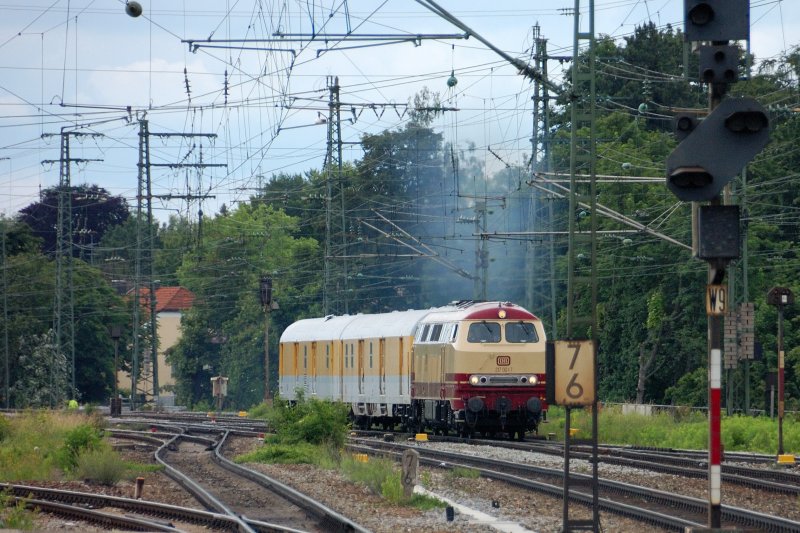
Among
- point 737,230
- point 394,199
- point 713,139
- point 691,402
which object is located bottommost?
point 691,402

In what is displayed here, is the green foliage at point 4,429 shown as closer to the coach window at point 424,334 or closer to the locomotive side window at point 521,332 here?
the coach window at point 424,334

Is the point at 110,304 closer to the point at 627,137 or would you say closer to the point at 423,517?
the point at 627,137

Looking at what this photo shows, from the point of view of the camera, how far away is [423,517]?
53.9ft

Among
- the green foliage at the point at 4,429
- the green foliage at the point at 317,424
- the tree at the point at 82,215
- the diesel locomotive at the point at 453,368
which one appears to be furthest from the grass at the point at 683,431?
the tree at the point at 82,215

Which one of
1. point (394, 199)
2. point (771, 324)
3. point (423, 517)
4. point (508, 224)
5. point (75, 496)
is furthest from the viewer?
point (394, 199)

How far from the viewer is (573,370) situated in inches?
512

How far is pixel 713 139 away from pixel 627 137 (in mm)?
59094

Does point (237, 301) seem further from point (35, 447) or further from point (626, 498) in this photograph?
point (626, 498)

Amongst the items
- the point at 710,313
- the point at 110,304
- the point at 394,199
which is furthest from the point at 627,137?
the point at 710,313

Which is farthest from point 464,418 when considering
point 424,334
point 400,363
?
point 400,363

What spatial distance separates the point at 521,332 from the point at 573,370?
20571mm

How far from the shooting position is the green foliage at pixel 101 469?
22.4 m

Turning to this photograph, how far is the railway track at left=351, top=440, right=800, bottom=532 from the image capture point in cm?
1501

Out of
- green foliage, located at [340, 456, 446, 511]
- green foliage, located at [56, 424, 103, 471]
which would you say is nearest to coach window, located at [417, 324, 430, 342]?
green foliage, located at [340, 456, 446, 511]
